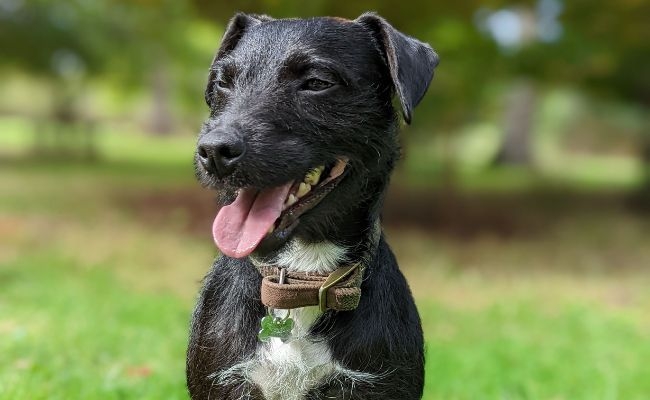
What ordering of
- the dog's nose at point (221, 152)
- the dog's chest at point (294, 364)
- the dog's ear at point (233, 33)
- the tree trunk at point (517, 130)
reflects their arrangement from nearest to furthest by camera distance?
1. the dog's nose at point (221, 152)
2. the dog's chest at point (294, 364)
3. the dog's ear at point (233, 33)
4. the tree trunk at point (517, 130)

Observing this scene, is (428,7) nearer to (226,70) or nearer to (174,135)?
(226,70)

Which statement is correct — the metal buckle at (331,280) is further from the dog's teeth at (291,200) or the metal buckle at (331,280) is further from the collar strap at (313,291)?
the dog's teeth at (291,200)

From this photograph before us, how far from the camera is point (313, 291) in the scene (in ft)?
8.85

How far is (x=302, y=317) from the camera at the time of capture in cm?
279

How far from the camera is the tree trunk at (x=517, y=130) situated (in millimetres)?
28203

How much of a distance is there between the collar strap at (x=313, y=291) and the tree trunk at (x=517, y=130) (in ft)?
86.4

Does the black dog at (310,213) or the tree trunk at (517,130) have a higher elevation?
the black dog at (310,213)

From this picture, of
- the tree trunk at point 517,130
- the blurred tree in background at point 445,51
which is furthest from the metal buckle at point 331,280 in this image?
the tree trunk at point 517,130

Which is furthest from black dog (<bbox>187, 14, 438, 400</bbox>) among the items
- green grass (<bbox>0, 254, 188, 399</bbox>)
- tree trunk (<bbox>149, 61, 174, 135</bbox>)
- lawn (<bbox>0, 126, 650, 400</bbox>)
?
tree trunk (<bbox>149, 61, 174, 135</bbox>)

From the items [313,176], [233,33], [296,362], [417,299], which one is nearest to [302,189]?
[313,176]

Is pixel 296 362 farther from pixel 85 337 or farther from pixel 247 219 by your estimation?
pixel 85 337

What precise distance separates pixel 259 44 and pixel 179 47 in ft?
73.3

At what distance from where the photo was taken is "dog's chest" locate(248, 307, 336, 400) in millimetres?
2729

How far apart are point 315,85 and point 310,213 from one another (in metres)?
0.49
